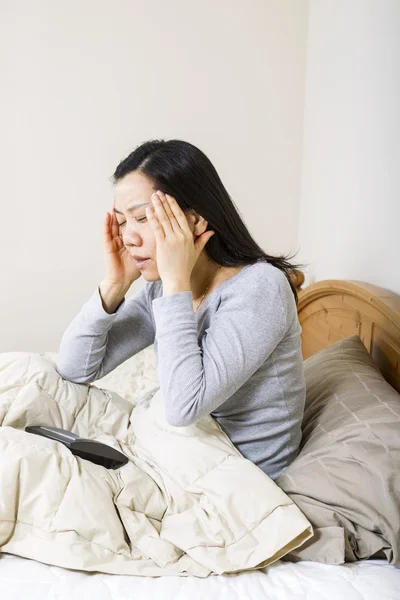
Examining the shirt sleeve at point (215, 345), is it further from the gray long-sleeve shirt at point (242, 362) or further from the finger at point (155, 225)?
the finger at point (155, 225)

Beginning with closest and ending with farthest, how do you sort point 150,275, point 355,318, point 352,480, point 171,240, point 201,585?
1. point 201,585
2. point 352,480
3. point 171,240
4. point 150,275
5. point 355,318

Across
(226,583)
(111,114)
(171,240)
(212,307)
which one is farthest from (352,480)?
(111,114)

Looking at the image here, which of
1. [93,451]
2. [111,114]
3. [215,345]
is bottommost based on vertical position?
[93,451]

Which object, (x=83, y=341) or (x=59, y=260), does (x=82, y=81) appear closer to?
(x=59, y=260)

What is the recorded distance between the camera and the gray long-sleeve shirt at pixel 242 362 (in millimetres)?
1043

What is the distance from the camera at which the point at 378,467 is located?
101cm

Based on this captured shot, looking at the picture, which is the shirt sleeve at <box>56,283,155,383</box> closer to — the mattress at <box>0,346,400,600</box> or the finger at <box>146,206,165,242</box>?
the finger at <box>146,206,165,242</box>

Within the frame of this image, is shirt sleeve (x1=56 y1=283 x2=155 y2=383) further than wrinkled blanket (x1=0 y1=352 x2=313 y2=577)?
Yes

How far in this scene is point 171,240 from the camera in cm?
114

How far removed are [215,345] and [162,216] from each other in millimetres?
281

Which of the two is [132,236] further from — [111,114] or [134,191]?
[111,114]

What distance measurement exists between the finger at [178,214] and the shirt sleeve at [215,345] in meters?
Answer: 0.13

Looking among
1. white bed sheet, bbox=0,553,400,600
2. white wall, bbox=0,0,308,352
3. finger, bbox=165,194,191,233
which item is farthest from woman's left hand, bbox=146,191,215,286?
white wall, bbox=0,0,308,352

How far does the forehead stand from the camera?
119 cm
